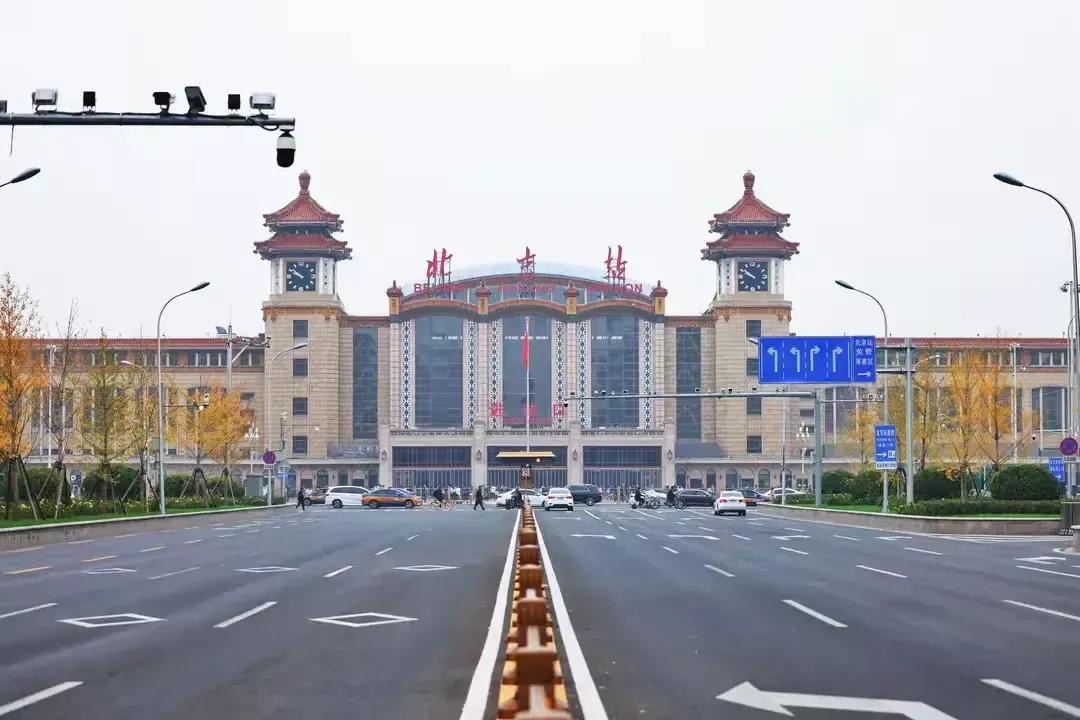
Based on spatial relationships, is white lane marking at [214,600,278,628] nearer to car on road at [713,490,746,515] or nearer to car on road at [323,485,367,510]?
car on road at [713,490,746,515]

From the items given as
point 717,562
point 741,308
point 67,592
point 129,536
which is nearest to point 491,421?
point 741,308

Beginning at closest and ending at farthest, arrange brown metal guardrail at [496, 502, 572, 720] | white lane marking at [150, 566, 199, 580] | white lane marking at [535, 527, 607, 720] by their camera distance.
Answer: brown metal guardrail at [496, 502, 572, 720] < white lane marking at [535, 527, 607, 720] < white lane marking at [150, 566, 199, 580]

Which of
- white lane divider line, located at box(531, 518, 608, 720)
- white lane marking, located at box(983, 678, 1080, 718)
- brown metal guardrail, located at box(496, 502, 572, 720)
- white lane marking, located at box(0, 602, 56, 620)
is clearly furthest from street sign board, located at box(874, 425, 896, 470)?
brown metal guardrail, located at box(496, 502, 572, 720)

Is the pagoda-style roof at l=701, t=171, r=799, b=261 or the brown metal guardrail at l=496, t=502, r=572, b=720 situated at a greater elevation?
the pagoda-style roof at l=701, t=171, r=799, b=261

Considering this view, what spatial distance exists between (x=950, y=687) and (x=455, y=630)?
5.91m

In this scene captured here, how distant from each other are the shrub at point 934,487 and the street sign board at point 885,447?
35.0 ft

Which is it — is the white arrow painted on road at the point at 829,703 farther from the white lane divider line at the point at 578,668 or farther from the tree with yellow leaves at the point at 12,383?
the tree with yellow leaves at the point at 12,383

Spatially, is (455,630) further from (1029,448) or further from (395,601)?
(1029,448)

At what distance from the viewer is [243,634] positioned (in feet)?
46.5

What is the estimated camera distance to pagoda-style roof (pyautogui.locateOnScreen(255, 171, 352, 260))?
106 m

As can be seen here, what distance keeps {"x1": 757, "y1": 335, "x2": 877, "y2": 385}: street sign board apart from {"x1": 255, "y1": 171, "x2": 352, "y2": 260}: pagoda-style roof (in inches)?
2481

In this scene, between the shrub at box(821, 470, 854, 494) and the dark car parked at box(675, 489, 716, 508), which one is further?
the dark car parked at box(675, 489, 716, 508)

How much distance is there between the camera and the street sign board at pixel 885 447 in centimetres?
4627

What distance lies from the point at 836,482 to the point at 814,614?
57656 millimetres
